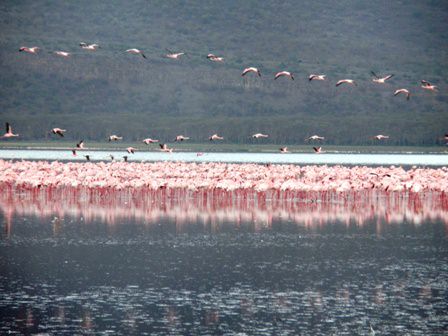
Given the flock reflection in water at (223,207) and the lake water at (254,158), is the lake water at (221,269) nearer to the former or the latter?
the flock reflection in water at (223,207)

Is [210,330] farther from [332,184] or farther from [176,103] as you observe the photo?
[176,103]

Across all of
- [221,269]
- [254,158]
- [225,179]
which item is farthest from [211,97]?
[221,269]

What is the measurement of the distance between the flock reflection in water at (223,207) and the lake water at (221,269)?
107mm

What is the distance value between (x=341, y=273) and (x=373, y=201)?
75.8 feet

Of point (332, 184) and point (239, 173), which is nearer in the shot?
point (332, 184)

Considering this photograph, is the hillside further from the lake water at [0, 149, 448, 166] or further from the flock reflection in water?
the flock reflection in water

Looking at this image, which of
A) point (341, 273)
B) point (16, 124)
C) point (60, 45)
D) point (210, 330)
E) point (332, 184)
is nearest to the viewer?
point (210, 330)

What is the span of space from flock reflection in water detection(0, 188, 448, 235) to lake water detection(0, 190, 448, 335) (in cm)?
11

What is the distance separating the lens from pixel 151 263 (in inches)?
1238

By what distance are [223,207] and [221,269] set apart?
18.0 meters

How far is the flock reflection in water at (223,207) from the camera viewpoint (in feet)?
140

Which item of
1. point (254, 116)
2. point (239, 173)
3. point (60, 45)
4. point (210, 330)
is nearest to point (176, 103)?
point (254, 116)

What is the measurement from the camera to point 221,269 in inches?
1198

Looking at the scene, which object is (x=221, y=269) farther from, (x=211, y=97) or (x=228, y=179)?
(x=211, y=97)
